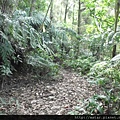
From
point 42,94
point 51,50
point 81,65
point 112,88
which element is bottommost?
point 42,94

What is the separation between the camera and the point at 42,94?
3.15 m

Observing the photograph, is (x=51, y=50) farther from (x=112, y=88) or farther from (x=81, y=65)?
(x=112, y=88)

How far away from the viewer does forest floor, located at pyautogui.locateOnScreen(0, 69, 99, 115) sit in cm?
254

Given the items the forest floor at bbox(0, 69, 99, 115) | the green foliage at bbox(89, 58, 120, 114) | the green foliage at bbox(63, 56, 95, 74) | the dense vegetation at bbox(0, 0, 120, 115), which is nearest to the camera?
the green foliage at bbox(89, 58, 120, 114)

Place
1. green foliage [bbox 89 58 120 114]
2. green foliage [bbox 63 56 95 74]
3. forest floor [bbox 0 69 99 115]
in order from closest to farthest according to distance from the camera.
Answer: green foliage [bbox 89 58 120 114] → forest floor [bbox 0 69 99 115] → green foliage [bbox 63 56 95 74]

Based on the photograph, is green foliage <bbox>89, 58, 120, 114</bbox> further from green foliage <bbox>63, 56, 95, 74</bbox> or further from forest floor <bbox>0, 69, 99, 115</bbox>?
green foliage <bbox>63, 56, 95, 74</bbox>

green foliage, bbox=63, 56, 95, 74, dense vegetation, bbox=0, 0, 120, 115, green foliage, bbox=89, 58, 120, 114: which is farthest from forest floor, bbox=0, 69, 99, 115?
green foliage, bbox=63, 56, 95, 74

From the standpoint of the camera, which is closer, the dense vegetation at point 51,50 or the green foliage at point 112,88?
the green foliage at point 112,88

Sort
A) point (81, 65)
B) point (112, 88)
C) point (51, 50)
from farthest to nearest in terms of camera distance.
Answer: point (81, 65) < point (51, 50) < point (112, 88)

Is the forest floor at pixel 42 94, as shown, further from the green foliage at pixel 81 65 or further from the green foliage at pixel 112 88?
the green foliage at pixel 81 65

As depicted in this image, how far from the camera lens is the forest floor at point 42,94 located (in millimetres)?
2537

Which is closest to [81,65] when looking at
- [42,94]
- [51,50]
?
[51,50]

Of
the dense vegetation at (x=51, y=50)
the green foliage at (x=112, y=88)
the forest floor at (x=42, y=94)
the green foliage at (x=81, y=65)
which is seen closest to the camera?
the green foliage at (x=112, y=88)

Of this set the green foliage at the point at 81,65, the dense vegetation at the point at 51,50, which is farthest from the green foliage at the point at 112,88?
the green foliage at the point at 81,65
